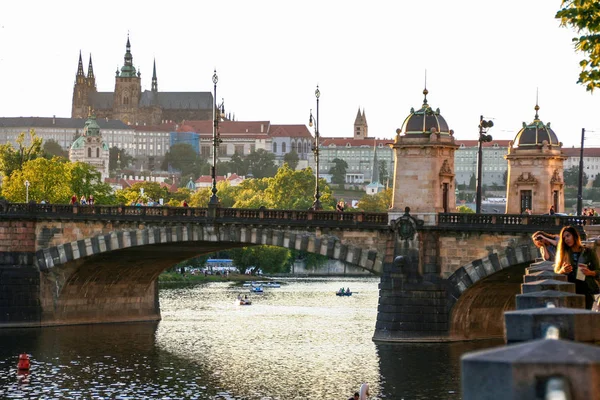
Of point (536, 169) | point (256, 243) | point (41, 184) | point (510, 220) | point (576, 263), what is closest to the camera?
point (576, 263)

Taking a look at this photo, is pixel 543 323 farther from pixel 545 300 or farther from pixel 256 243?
pixel 256 243

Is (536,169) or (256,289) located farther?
(256,289)

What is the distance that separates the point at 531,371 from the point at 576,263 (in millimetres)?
9965

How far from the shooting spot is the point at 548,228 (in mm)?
56188

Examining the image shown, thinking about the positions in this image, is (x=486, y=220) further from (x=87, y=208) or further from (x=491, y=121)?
(x=87, y=208)

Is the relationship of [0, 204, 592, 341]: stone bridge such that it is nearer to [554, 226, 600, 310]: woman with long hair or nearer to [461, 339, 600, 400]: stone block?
[554, 226, 600, 310]: woman with long hair

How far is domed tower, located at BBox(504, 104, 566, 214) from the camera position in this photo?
69250mm

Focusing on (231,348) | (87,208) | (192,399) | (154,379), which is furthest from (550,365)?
(87,208)

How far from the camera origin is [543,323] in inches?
347

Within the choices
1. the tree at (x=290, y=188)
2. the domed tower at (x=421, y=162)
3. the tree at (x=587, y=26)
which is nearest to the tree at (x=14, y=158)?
the tree at (x=290, y=188)

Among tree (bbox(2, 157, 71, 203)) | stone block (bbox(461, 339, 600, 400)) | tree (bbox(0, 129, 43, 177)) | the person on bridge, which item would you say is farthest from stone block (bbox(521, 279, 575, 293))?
tree (bbox(0, 129, 43, 177))

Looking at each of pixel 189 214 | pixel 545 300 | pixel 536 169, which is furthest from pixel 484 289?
pixel 545 300

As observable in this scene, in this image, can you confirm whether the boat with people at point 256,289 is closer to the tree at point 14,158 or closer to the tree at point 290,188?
the tree at point 14,158

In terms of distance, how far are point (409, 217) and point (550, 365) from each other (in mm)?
52560
